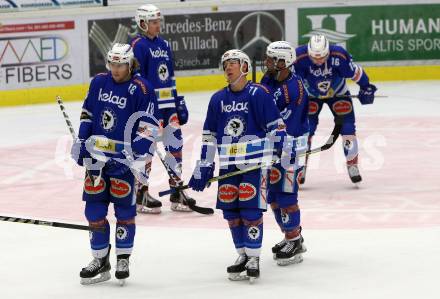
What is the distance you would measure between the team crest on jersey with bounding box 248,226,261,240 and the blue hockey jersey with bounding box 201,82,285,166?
0.47 meters

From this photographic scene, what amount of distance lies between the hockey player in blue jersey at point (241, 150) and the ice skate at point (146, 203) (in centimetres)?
251

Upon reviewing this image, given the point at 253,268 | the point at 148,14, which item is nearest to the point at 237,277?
the point at 253,268

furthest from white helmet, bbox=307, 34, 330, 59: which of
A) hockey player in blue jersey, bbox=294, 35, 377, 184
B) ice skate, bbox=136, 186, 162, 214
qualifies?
ice skate, bbox=136, 186, 162, 214

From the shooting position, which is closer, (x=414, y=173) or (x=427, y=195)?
(x=427, y=195)

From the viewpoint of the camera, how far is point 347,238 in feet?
28.9

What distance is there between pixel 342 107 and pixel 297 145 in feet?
9.38

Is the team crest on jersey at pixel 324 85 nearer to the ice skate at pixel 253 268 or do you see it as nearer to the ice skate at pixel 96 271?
the ice skate at pixel 253 268

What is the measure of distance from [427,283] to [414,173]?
446cm

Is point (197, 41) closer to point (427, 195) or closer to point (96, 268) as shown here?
point (427, 195)

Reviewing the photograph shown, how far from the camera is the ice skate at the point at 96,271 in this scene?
7.54m

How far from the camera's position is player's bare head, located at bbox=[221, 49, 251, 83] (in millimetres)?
7551

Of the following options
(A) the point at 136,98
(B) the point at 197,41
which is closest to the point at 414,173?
(A) the point at 136,98

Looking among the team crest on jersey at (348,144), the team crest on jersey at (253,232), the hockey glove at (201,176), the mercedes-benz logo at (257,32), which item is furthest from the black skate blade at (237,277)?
the mercedes-benz logo at (257,32)

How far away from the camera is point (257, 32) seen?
60.5 ft
